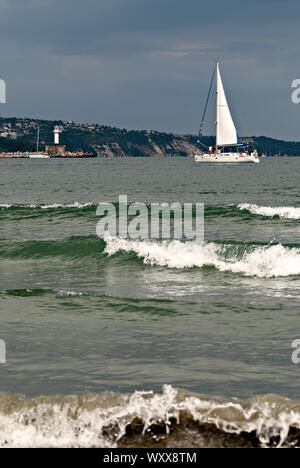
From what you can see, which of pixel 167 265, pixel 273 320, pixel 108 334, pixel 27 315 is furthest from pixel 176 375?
pixel 167 265

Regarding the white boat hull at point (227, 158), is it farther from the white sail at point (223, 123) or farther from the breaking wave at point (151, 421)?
the breaking wave at point (151, 421)

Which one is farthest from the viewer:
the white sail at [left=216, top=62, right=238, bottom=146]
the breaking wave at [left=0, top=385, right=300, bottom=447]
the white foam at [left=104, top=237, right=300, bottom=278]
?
the white sail at [left=216, top=62, right=238, bottom=146]

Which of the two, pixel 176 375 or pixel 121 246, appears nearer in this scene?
pixel 176 375

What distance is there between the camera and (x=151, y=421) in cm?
618

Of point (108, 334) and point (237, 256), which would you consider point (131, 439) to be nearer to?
point (108, 334)

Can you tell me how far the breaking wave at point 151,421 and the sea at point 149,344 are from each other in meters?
0.01

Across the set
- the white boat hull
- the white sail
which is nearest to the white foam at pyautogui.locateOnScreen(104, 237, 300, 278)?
the white sail

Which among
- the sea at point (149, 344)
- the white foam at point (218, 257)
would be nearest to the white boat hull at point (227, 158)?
the sea at point (149, 344)

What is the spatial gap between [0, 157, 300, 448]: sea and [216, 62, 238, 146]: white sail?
4388 inches

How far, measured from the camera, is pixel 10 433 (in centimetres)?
607

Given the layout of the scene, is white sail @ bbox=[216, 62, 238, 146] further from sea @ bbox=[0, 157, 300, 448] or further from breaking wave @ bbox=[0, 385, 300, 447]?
breaking wave @ bbox=[0, 385, 300, 447]

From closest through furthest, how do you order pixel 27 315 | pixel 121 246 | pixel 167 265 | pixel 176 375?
pixel 176 375 < pixel 27 315 < pixel 167 265 < pixel 121 246

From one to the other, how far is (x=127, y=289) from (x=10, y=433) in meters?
8.42

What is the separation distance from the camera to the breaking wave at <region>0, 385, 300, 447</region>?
Result: 591cm
